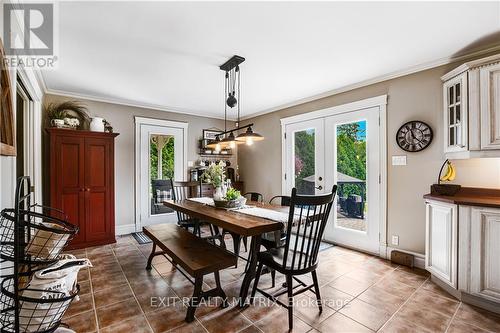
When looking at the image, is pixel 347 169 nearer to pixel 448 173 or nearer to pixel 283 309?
pixel 448 173

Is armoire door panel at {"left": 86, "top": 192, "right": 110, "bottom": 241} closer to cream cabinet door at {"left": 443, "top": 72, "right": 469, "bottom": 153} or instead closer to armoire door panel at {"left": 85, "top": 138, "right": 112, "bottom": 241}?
armoire door panel at {"left": 85, "top": 138, "right": 112, "bottom": 241}

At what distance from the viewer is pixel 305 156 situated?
4234 millimetres

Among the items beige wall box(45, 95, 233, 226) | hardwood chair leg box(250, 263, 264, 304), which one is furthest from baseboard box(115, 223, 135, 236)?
hardwood chair leg box(250, 263, 264, 304)

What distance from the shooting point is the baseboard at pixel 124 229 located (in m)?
4.27

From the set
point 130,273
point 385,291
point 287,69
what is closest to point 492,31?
point 287,69

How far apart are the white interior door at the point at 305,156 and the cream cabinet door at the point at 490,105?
194 centimetres

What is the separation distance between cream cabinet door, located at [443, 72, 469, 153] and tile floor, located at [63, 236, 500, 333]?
150 cm

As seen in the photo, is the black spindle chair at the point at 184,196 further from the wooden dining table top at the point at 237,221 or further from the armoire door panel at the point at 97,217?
the armoire door panel at the point at 97,217

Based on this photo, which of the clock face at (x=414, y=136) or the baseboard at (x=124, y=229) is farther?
the baseboard at (x=124, y=229)

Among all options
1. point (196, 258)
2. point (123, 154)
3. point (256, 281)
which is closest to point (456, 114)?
point (256, 281)

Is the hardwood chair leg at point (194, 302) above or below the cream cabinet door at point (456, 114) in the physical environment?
below

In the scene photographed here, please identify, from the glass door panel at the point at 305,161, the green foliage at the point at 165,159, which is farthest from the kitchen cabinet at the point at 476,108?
the green foliage at the point at 165,159

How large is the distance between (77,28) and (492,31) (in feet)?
12.2

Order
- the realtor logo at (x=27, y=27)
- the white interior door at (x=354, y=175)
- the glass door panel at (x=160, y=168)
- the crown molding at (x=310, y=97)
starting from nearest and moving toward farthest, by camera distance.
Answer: the realtor logo at (x=27, y=27), the crown molding at (x=310, y=97), the white interior door at (x=354, y=175), the glass door panel at (x=160, y=168)
